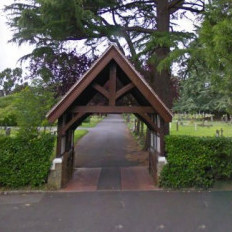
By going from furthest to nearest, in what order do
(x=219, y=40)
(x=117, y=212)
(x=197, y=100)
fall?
(x=197, y=100) < (x=117, y=212) < (x=219, y=40)

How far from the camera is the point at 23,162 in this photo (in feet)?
25.4

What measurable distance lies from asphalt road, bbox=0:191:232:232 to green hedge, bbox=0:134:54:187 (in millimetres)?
542

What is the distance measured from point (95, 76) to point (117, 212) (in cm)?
383

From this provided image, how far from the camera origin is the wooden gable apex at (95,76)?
25.1 ft

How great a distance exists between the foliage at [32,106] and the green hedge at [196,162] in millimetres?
4415

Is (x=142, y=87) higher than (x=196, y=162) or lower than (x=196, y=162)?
higher

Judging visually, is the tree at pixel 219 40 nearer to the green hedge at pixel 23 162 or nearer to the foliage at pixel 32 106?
the green hedge at pixel 23 162

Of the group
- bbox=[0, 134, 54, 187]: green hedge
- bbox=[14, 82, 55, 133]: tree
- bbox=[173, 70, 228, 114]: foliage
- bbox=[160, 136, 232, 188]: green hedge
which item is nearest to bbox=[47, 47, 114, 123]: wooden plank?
bbox=[0, 134, 54, 187]: green hedge

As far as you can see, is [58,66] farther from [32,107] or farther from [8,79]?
[8,79]

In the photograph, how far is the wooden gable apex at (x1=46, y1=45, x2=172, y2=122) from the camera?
7660 mm

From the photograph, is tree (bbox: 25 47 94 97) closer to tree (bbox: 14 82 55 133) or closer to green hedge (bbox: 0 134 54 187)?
tree (bbox: 14 82 55 133)

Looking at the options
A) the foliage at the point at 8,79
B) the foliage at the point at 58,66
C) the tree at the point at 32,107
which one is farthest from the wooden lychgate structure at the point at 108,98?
the foliage at the point at 8,79

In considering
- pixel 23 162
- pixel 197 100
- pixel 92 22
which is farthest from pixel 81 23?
pixel 197 100

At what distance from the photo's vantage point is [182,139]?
7.96 meters
